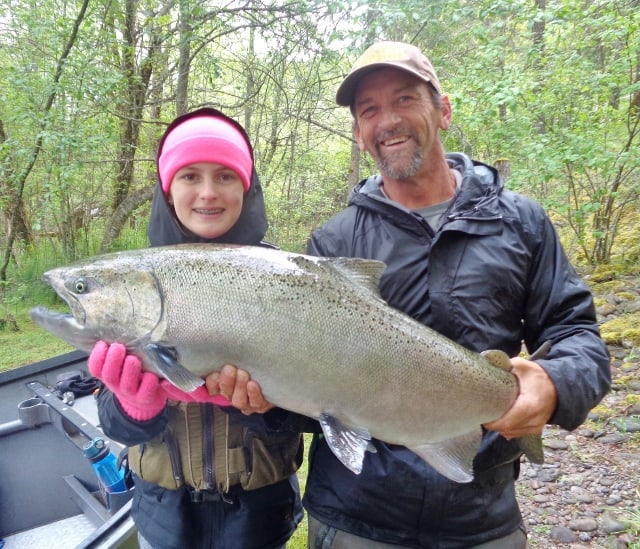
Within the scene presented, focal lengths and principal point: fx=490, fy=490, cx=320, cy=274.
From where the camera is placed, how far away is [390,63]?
2359 mm

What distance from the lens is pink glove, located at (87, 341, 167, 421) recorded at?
2.06m

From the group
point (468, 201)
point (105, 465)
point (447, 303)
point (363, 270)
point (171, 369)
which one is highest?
point (468, 201)

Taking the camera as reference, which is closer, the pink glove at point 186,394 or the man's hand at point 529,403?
the man's hand at point 529,403

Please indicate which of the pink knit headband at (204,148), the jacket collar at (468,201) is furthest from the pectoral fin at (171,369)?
the jacket collar at (468,201)

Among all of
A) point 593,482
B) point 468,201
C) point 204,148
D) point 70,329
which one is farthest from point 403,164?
point 593,482

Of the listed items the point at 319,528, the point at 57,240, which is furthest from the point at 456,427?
the point at 57,240

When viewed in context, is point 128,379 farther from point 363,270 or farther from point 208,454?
point 363,270

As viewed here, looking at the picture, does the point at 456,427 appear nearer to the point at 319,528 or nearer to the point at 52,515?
the point at 319,528

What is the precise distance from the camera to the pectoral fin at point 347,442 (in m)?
2.01

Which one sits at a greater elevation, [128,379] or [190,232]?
[190,232]

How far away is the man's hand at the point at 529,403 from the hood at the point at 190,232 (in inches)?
54.5

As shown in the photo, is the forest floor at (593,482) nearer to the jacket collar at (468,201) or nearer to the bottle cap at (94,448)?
the jacket collar at (468,201)

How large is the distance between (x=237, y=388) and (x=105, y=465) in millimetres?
2018

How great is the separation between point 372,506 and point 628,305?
720cm
